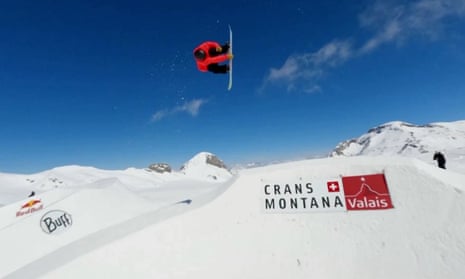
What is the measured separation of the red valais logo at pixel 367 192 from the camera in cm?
690

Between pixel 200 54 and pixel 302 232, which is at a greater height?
pixel 200 54

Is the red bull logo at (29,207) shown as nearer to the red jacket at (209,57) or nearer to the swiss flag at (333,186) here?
the red jacket at (209,57)

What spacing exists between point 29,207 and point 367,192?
15.8 meters

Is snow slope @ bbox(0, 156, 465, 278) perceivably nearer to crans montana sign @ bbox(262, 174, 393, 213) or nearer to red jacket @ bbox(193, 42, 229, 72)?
crans montana sign @ bbox(262, 174, 393, 213)

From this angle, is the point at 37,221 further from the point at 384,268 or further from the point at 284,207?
the point at 384,268

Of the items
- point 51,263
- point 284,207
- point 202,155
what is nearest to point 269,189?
point 284,207

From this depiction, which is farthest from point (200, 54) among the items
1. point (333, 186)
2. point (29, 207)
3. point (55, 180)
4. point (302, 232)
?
point (55, 180)

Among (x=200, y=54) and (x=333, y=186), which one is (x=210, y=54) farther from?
(x=333, y=186)

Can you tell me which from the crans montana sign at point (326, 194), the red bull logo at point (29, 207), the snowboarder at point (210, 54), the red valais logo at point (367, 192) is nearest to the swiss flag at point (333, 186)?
the crans montana sign at point (326, 194)

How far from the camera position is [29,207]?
A: 45.0 feet

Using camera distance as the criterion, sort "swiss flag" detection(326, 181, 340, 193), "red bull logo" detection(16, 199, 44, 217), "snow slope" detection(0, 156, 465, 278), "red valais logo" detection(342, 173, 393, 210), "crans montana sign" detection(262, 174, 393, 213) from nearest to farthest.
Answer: "snow slope" detection(0, 156, 465, 278) < "red valais logo" detection(342, 173, 393, 210) < "crans montana sign" detection(262, 174, 393, 213) < "swiss flag" detection(326, 181, 340, 193) < "red bull logo" detection(16, 199, 44, 217)

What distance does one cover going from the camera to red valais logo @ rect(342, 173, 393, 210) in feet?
22.6

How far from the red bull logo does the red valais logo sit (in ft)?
49.4

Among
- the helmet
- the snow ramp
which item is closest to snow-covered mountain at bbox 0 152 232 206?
the snow ramp
